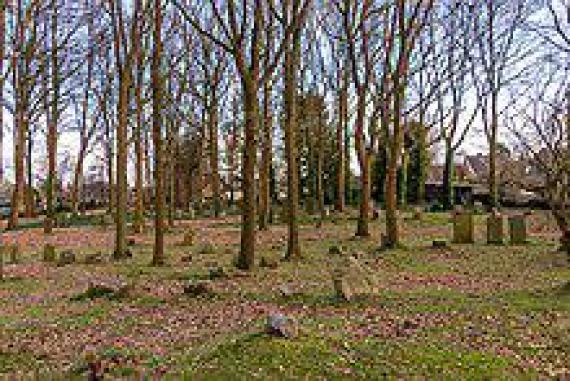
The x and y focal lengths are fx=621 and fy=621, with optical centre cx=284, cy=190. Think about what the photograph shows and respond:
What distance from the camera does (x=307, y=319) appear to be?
8680 millimetres

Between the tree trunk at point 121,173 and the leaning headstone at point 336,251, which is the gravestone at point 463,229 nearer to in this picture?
the leaning headstone at point 336,251

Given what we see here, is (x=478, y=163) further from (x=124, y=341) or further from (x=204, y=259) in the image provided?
(x=124, y=341)

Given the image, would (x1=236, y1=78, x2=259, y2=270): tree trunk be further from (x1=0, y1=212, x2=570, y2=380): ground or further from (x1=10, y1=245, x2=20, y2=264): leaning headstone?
(x1=10, y1=245, x2=20, y2=264): leaning headstone

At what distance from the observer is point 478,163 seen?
63.6 meters

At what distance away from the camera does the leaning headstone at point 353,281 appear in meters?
9.85

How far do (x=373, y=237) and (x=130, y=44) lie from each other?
9764 millimetres

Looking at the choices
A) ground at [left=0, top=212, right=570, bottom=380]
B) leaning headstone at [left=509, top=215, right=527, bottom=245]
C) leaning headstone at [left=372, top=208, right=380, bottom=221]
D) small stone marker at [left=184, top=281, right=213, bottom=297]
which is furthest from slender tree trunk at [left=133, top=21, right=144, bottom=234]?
leaning headstone at [left=509, top=215, right=527, bottom=245]

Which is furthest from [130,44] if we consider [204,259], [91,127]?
[91,127]

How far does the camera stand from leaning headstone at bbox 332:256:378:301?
32.3 feet

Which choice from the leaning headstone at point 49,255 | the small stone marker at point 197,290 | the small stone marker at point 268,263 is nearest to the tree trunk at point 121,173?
the leaning headstone at point 49,255

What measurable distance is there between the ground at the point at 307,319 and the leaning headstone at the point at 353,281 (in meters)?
0.15

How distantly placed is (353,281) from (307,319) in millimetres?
1649

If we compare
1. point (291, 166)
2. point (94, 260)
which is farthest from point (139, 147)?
point (291, 166)

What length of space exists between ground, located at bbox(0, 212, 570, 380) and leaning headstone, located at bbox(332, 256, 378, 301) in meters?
0.15
